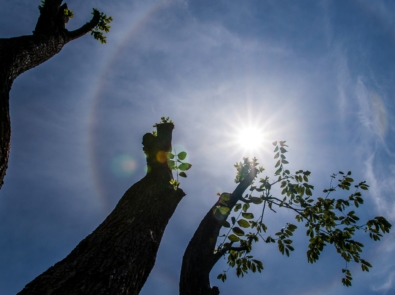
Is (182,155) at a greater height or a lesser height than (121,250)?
greater

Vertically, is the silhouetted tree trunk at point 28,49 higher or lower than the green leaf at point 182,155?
higher

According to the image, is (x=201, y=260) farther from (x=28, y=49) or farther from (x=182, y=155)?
(x=28, y=49)

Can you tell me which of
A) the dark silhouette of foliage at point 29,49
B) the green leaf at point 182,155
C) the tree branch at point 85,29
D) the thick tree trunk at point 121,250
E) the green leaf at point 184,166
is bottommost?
the thick tree trunk at point 121,250

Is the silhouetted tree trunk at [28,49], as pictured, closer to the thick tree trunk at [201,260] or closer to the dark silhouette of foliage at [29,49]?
the dark silhouette of foliage at [29,49]

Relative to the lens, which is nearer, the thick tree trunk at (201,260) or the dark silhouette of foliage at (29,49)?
the dark silhouette of foliage at (29,49)

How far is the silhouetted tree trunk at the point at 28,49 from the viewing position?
85.2 inches

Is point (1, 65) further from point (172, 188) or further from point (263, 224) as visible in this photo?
point (263, 224)

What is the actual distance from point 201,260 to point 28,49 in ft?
14.8

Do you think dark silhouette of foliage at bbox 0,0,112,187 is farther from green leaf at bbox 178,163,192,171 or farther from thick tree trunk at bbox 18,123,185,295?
green leaf at bbox 178,163,192,171

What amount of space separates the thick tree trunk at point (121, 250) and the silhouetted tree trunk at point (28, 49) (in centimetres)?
103

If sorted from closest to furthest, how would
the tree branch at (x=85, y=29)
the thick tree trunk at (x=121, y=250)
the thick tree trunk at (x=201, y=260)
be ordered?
the thick tree trunk at (x=121, y=250)
the thick tree trunk at (x=201, y=260)
the tree branch at (x=85, y=29)

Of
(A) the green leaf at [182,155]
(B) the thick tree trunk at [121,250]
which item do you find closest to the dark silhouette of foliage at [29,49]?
(B) the thick tree trunk at [121,250]

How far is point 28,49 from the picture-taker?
353 cm

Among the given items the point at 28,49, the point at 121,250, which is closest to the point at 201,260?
the point at 121,250
